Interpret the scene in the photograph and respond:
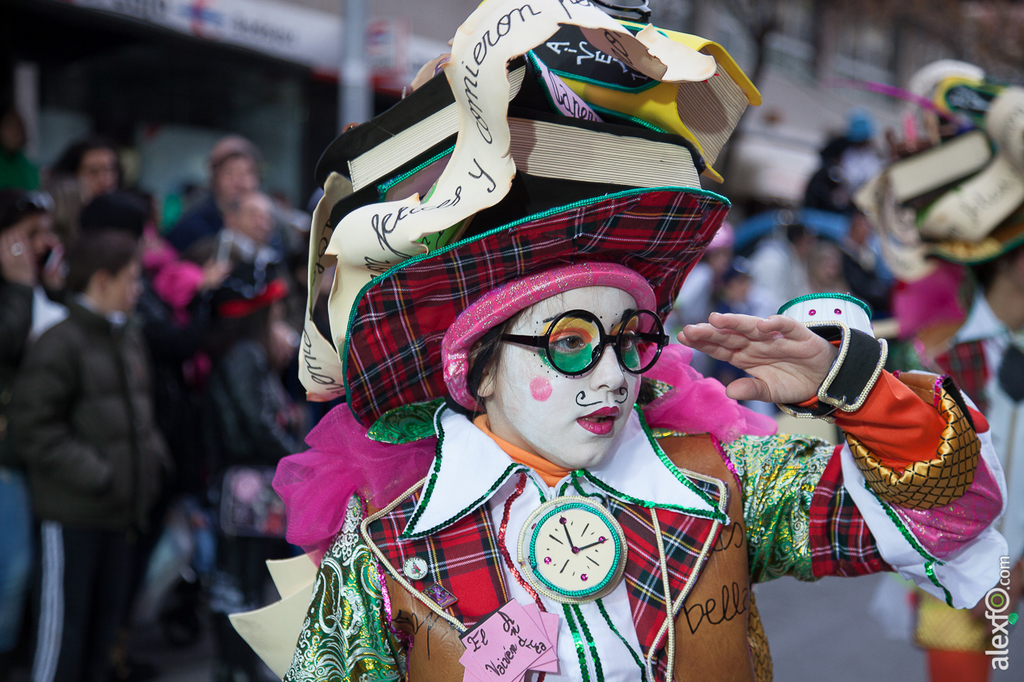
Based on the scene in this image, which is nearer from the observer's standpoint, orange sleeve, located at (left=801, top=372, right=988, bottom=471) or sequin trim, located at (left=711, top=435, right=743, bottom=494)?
orange sleeve, located at (left=801, top=372, right=988, bottom=471)

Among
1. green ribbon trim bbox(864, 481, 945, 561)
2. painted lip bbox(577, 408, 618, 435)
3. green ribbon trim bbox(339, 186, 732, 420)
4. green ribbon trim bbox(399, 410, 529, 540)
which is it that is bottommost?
green ribbon trim bbox(864, 481, 945, 561)

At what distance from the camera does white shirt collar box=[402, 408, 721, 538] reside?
1.78m

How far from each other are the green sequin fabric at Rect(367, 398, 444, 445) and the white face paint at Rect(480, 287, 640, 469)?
313 millimetres

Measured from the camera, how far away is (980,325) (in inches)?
132

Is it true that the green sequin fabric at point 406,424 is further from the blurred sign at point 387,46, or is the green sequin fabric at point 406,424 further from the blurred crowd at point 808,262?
the blurred sign at point 387,46

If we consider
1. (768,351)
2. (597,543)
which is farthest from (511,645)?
(768,351)

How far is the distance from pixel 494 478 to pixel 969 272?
252 cm

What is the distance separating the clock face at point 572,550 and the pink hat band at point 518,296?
1.11ft

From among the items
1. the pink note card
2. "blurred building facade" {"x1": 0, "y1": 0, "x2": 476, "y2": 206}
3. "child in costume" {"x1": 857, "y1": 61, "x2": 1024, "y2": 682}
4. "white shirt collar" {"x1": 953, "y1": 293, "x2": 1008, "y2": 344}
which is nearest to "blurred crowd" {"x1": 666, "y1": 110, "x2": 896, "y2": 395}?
"child in costume" {"x1": 857, "y1": 61, "x2": 1024, "y2": 682}

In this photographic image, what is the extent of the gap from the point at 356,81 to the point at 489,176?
222 inches

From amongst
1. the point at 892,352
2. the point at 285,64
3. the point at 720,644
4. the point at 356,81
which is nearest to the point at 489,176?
the point at 720,644

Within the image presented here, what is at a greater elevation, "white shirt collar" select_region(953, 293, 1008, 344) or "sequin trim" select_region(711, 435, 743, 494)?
"white shirt collar" select_region(953, 293, 1008, 344)

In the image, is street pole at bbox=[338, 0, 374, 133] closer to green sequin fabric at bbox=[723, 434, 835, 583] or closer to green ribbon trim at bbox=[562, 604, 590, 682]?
green sequin fabric at bbox=[723, 434, 835, 583]

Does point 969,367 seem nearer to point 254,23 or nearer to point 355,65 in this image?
point 355,65
